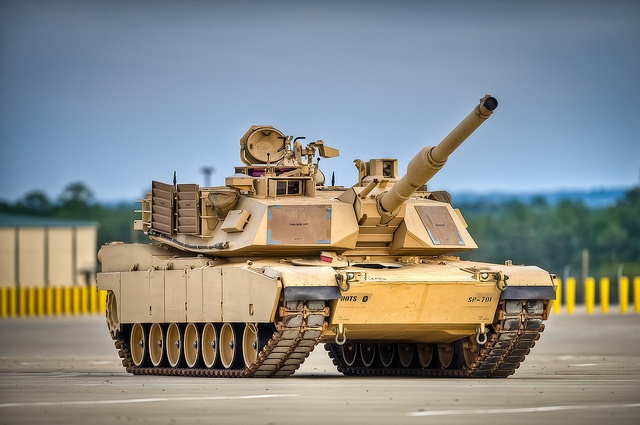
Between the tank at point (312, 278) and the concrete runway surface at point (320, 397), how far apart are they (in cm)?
87

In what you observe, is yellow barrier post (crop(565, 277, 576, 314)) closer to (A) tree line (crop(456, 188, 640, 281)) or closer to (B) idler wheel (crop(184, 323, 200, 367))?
(B) idler wheel (crop(184, 323, 200, 367))

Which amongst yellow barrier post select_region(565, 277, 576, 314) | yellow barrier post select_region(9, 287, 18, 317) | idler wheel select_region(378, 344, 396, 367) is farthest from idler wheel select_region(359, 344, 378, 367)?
yellow barrier post select_region(9, 287, 18, 317)

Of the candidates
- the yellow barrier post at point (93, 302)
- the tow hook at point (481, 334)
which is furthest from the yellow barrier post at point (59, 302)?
the tow hook at point (481, 334)

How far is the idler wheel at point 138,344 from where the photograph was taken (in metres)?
33.5

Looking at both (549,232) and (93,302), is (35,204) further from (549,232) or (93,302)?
(93,302)

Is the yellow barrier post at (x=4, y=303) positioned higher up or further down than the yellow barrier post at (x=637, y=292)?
further down

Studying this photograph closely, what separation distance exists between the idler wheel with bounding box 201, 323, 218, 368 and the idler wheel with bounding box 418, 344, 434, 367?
400 cm

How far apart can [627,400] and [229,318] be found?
361 inches

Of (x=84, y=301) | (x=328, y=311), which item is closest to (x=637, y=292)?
(x=84, y=301)

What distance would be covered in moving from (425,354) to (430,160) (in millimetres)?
5815

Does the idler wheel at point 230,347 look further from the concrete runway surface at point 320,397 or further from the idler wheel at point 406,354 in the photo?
the idler wheel at point 406,354

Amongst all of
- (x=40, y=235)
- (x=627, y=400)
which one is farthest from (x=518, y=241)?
(x=627, y=400)

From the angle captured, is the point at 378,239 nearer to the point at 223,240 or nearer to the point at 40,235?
the point at 223,240

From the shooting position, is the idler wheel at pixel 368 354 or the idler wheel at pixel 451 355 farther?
the idler wheel at pixel 368 354
